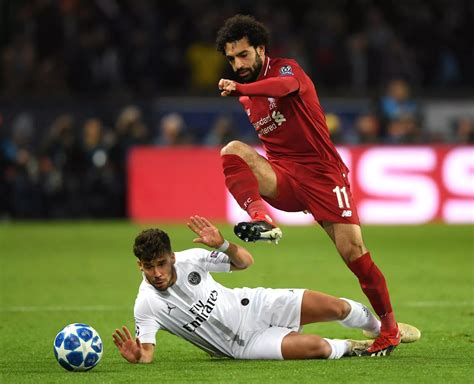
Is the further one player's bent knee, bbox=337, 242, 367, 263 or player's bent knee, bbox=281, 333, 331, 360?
player's bent knee, bbox=337, 242, 367, 263

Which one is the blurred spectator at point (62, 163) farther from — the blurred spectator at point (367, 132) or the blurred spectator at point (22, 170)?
the blurred spectator at point (367, 132)

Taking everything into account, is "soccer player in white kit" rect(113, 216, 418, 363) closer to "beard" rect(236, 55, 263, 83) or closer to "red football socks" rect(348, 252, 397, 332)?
"red football socks" rect(348, 252, 397, 332)

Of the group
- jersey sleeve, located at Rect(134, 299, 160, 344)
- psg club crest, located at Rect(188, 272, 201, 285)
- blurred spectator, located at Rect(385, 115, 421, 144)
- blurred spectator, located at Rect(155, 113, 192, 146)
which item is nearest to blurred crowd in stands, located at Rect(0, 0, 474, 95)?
blurred spectator, located at Rect(155, 113, 192, 146)

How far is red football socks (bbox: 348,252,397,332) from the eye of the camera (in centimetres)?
802

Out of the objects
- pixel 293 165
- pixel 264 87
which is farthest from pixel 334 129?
pixel 264 87

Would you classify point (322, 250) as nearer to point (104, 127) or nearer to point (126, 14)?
point (104, 127)

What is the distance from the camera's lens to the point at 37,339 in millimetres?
9016

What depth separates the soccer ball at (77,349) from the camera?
23.9 ft

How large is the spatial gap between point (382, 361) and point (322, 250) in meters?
8.20

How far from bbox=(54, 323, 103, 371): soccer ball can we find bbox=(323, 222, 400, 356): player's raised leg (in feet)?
6.12

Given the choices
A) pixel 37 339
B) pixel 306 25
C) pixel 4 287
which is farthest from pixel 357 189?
pixel 37 339

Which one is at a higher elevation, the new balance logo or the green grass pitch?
the new balance logo

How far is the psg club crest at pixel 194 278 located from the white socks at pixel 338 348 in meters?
0.97

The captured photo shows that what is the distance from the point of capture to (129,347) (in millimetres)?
7375
